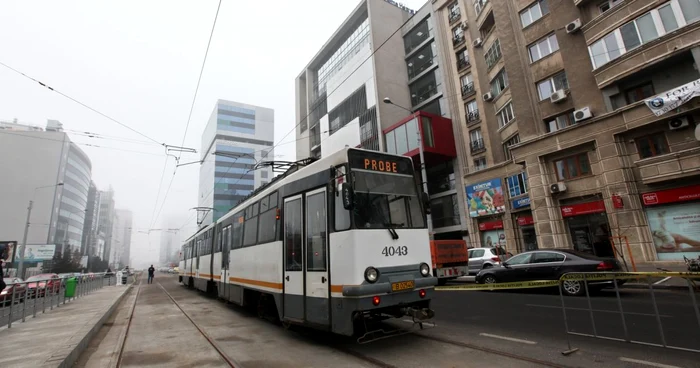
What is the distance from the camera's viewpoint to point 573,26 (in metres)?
18.9

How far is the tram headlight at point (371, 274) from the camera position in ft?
17.4

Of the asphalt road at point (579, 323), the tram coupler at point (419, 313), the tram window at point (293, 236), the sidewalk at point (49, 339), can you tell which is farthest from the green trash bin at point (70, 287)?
the tram coupler at point (419, 313)

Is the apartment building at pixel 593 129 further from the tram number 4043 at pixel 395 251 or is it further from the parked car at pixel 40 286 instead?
the parked car at pixel 40 286

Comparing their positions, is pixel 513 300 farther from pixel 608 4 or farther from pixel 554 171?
pixel 608 4

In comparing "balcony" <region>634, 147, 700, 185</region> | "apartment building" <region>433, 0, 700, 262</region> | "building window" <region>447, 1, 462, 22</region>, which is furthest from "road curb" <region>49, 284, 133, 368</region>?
"building window" <region>447, 1, 462, 22</region>

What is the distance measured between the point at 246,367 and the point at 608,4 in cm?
2428

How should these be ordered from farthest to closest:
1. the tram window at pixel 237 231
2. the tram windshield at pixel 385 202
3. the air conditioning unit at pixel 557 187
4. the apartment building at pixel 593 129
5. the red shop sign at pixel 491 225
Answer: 1. the red shop sign at pixel 491 225
2. the air conditioning unit at pixel 557 187
3. the apartment building at pixel 593 129
4. the tram window at pixel 237 231
5. the tram windshield at pixel 385 202

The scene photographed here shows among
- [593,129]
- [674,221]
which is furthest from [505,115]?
[674,221]

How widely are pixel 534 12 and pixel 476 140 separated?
33.3 feet

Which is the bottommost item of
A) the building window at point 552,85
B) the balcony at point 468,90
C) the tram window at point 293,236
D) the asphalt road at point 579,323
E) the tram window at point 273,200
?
the asphalt road at point 579,323

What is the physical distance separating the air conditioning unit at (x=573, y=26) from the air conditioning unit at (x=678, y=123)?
278 inches

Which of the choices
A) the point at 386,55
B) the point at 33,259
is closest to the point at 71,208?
the point at 33,259

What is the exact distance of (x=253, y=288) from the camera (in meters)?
8.25

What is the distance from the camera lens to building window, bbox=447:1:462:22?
103 ft
